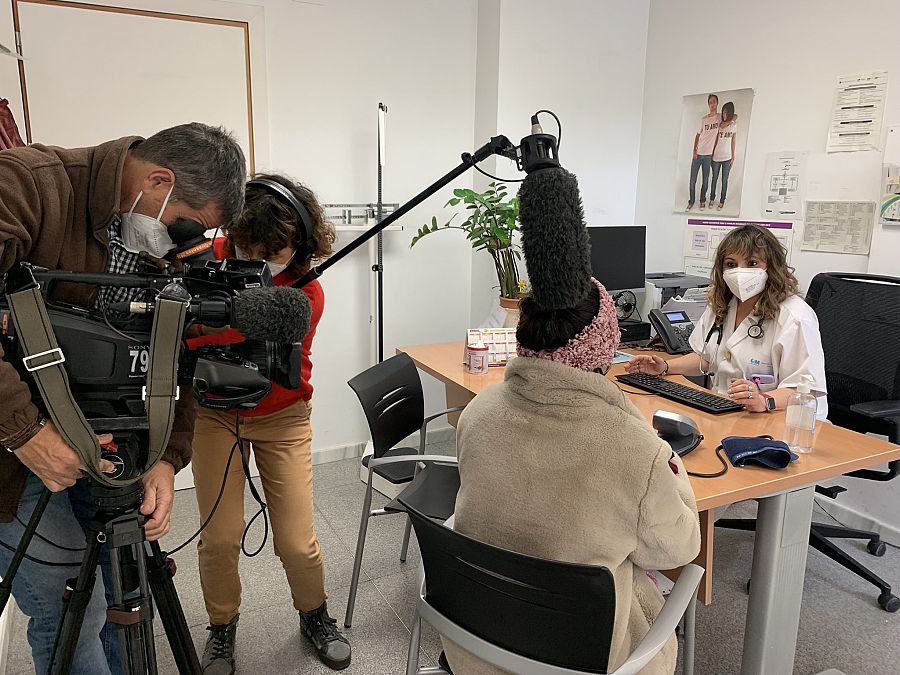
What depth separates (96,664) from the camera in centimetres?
141

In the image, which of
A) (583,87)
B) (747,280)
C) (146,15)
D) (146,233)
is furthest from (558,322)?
(583,87)

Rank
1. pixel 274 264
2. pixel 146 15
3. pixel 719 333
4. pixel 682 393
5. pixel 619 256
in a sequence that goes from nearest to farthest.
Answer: pixel 274 264 → pixel 682 393 → pixel 719 333 → pixel 146 15 → pixel 619 256

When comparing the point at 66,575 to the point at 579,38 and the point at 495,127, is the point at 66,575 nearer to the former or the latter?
the point at 495,127

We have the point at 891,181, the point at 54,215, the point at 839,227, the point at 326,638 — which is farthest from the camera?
the point at 839,227

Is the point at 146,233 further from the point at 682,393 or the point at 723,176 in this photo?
the point at 723,176

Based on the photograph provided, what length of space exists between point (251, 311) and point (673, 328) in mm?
2238

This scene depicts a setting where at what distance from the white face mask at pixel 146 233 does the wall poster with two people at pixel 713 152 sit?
9.69 feet

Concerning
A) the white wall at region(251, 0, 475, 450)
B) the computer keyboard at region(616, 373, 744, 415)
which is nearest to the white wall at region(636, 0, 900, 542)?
the white wall at region(251, 0, 475, 450)

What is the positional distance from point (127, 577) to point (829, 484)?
2.84m

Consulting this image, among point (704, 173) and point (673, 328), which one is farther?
point (704, 173)

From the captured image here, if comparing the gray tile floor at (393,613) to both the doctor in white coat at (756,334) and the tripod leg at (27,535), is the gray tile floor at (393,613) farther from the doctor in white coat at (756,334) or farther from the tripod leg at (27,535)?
the tripod leg at (27,535)

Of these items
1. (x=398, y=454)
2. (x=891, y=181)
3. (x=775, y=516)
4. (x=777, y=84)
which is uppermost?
(x=777, y=84)

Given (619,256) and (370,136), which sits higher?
(370,136)

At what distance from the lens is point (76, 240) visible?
117cm
